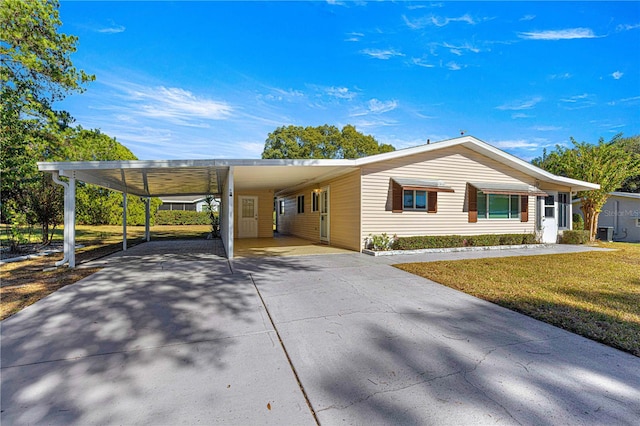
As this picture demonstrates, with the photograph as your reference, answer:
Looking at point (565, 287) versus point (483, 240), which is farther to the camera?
point (483, 240)

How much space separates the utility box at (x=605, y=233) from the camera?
14336mm

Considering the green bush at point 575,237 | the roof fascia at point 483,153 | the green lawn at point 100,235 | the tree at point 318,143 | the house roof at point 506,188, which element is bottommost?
the green lawn at point 100,235

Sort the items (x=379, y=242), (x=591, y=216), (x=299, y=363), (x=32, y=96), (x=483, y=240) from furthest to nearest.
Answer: (x=591, y=216) < (x=32, y=96) < (x=483, y=240) < (x=379, y=242) < (x=299, y=363)

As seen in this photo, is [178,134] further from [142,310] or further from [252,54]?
[142,310]

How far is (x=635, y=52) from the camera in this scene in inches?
464

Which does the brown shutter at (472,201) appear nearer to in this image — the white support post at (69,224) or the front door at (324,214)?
the front door at (324,214)

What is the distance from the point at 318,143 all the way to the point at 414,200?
20.5 m

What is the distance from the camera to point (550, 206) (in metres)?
12.3

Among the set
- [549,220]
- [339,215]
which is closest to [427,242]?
[339,215]

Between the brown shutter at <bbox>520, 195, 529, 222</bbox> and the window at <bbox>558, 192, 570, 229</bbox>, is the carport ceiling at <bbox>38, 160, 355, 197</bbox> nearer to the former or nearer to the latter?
the brown shutter at <bbox>520, 195, 529, 222</bbox>

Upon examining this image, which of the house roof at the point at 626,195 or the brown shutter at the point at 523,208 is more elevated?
the house roof at the point at 626,195

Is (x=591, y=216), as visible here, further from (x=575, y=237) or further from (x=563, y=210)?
(x=575, y=237)

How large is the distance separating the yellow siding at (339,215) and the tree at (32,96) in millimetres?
9302

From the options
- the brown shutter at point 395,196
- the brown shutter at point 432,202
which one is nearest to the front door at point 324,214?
the brown shutter at point 395,196
